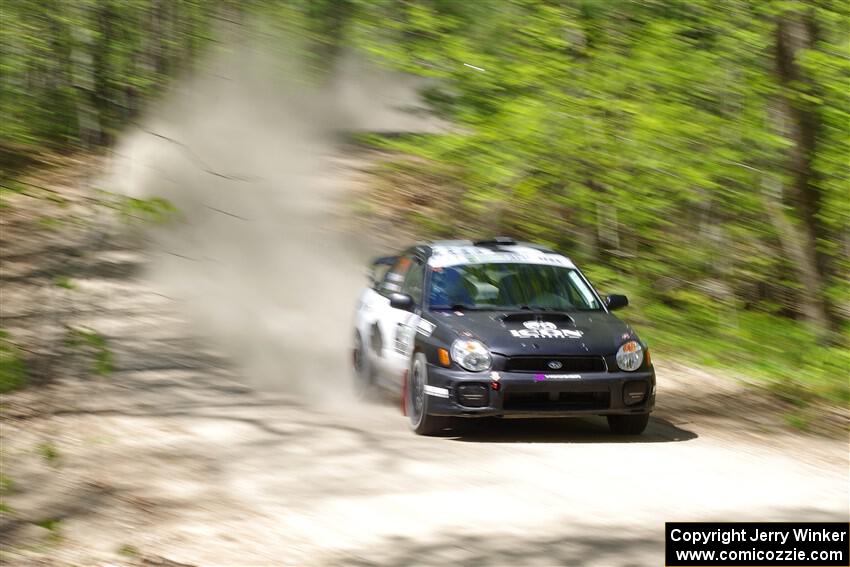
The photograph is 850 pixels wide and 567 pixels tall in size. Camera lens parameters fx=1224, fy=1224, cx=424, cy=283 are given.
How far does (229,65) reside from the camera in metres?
10.4

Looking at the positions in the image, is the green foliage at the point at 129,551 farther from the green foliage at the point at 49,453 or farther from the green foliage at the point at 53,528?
the green foliage at the point at 49,453

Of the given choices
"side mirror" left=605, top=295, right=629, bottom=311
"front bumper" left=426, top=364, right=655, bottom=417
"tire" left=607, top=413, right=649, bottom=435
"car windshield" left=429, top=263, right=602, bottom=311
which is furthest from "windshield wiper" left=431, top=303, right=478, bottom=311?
"tire" left=607, top=413, right=649, bottom=435

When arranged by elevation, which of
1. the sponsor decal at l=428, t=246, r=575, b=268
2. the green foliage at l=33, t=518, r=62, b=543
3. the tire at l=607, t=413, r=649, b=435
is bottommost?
the tire at l=607, t=413, r=649, b=435

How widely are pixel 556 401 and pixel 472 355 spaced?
0.80 m

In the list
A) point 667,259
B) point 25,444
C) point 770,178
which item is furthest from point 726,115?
point 25,444

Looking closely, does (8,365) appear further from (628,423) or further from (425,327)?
(628,423)

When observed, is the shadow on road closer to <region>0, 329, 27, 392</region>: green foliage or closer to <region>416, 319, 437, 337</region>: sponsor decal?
<region>416, 319, 437, 337</region>: sponsor decal

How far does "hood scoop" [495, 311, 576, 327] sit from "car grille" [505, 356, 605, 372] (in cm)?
49

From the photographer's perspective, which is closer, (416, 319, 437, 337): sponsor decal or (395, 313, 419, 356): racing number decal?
(416, 319, 437, 337): sponsor decal

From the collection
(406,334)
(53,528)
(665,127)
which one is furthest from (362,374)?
(53,528)

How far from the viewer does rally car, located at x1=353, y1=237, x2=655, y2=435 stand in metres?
10.1

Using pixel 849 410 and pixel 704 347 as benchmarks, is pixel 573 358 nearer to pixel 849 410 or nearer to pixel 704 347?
pixel 849 410

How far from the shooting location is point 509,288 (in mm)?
11344

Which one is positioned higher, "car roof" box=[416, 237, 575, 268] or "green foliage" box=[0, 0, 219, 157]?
"green foliage" box=[0, 0, 219, 157]
